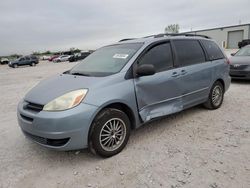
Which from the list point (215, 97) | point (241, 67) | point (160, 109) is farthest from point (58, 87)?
point (241, 67)

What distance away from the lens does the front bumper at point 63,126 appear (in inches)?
111

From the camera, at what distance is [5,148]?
367cm

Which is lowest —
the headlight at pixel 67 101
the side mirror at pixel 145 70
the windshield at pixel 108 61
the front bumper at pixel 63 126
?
the front bumper at pixel 63 126

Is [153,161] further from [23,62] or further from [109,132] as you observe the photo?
[23,62]

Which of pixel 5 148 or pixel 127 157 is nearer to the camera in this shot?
pixel 127 157

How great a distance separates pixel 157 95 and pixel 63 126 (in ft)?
5.49

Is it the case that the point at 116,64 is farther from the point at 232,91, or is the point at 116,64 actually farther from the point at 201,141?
the point at 232,91

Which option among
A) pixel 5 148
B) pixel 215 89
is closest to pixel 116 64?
pixel 5 148

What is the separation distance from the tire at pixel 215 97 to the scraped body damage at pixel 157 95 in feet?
3.95

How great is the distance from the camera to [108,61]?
386cm

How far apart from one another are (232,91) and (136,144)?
15.4 feet

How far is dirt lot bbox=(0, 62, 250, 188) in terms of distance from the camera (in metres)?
2.68

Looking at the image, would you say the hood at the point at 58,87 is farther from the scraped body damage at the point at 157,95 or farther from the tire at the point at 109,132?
the scraped body damage at the point at 157,95

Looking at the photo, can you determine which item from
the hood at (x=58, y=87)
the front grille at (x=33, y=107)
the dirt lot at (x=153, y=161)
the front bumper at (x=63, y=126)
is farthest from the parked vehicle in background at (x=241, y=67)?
the front grille at (x=33, y=107)
